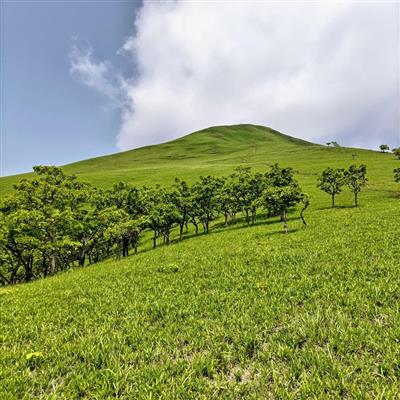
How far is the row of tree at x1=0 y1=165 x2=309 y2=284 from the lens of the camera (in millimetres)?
33875

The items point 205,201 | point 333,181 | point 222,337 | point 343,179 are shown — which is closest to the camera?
point 222,337

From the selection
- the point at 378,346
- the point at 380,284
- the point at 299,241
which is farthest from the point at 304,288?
the point at 299,241

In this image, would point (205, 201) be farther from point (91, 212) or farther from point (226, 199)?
point (91, 212)

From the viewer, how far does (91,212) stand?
45.3 metres

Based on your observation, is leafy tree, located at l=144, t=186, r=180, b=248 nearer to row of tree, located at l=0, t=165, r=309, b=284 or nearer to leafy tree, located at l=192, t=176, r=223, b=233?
row of tree, located at l=0, t=165, r=309, b=284

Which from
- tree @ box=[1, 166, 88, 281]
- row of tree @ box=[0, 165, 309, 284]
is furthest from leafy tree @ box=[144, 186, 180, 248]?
tree @ box=[1, 166, 88, 281]

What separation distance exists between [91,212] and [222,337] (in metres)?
41.2

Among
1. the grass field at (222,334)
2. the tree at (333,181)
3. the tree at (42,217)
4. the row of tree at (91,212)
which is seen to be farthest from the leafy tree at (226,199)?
the grass field at (222,334)

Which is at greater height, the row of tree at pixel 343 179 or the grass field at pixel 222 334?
the row of tree at pixel 343 179

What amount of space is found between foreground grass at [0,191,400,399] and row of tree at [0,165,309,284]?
730 inches

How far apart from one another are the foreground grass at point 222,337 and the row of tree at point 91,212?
1855 cm

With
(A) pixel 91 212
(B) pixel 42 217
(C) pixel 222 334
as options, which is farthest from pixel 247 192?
(C) pixel 222 334

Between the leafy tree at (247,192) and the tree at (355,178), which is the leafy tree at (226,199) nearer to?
the leafy tree at (247,192)

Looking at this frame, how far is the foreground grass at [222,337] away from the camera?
6.55m
